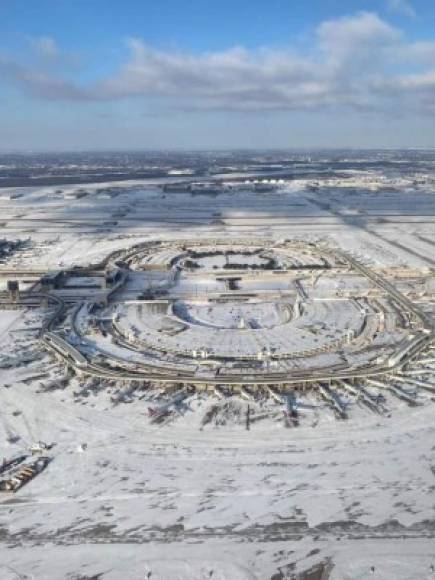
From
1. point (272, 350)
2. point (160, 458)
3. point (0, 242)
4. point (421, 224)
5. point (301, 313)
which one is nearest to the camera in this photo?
point (160, 458)

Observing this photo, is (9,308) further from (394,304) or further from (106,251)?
(394,304)

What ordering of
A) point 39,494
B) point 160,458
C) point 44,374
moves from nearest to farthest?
point 39,494 < point 160,458 < point 44,374

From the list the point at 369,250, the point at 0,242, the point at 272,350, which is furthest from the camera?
the point at 0,242

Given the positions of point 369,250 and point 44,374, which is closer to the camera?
point 44,374

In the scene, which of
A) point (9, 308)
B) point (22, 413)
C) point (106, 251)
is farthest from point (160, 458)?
point (106, 251)

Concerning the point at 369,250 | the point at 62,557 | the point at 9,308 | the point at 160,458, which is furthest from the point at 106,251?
the point at 62,557

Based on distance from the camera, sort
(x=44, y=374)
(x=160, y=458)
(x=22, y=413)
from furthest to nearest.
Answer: (x=44, y=374), (x=22, y=413), (x=160, y=458)

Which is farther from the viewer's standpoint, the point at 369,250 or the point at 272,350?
the point at 369,250

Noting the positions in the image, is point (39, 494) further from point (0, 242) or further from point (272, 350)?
point (0, 242)
